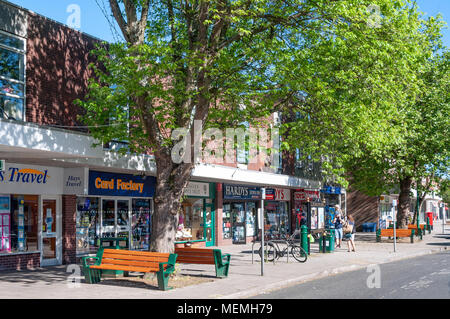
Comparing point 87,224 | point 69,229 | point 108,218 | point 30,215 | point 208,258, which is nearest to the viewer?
point 208,258

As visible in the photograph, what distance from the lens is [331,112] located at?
1405 cm

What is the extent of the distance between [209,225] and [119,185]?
287 inches

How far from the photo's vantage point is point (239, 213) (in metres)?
27.5

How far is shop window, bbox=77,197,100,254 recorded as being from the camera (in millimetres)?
17703

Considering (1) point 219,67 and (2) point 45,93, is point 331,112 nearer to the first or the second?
(1) point 219,67

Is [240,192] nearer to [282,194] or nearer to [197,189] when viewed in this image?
[197,189]

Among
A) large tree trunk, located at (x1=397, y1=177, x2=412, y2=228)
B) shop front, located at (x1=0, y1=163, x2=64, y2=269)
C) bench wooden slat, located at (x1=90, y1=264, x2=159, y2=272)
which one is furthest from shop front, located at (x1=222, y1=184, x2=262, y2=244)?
bench wooden slat, located at (x1=90, y1=264, x2=159, y2=272)

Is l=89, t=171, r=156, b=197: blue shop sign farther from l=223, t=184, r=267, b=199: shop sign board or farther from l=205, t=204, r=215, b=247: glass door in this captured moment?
l=223, t=184, r=267, b=199: shop sign board

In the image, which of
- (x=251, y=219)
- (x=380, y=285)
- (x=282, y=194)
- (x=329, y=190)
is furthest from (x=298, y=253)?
(x=329, y=190)

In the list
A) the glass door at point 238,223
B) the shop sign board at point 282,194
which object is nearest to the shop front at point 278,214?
the shop sign board at point 282,194

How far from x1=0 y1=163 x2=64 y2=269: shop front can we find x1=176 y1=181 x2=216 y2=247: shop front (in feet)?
23.1

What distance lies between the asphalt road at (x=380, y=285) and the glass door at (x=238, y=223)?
39.9 feet

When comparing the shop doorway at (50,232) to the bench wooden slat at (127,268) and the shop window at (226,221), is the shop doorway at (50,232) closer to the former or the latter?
the bench wooden slat at (127,268)

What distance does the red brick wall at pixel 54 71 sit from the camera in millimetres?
15250
